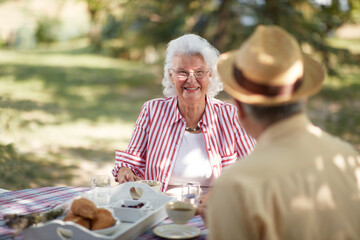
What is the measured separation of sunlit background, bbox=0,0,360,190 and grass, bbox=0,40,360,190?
0.06 ft

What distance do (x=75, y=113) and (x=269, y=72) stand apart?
9.64m

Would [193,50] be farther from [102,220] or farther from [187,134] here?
[102,220]

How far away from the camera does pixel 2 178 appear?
5.64 meters

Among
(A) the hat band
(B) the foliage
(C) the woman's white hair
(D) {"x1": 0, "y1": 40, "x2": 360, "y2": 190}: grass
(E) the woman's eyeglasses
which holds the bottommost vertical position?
(D) {"x1": 0, "y1": 40, "x2": 360, "y2": 190}: grass

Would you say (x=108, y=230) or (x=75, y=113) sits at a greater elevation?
(x=108, y=230)

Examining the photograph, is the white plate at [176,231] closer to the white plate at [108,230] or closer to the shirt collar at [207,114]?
the white plate at [108,230]

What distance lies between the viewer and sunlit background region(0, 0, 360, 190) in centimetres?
701

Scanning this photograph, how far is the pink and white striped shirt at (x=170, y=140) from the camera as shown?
320cm

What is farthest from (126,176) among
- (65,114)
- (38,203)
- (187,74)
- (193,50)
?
(65,114)

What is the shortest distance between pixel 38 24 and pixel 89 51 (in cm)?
594

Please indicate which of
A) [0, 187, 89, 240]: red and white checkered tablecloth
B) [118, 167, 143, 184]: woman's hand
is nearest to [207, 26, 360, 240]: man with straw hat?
[0, 187, 89, 240]: red and white checkered tablecloth

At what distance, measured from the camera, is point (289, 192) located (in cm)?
143

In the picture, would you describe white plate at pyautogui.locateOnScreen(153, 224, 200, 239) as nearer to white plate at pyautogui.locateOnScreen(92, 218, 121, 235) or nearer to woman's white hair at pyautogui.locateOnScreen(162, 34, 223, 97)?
white plate at pyautogui.locateOnScreen(92, 218, 121, 235)

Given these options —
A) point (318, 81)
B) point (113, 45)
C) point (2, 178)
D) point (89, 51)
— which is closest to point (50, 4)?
point (89, 51)
